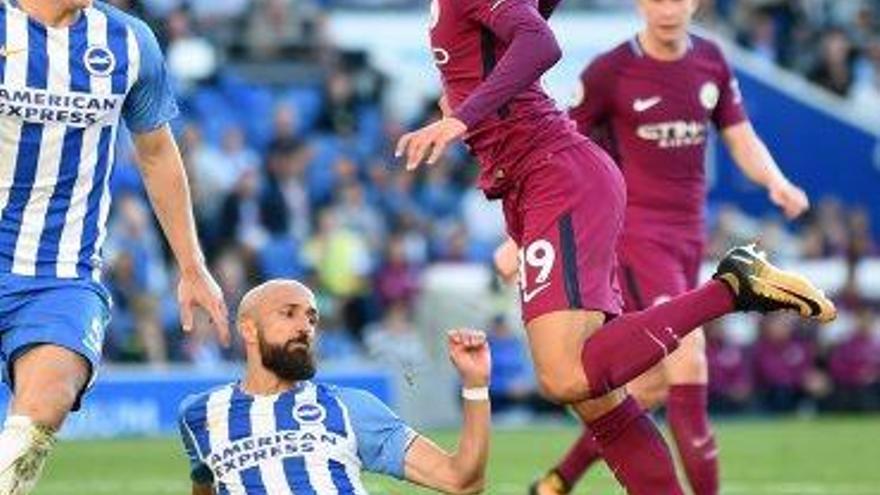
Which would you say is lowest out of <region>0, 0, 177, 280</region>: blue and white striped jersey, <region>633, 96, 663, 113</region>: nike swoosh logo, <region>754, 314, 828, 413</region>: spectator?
<region>754, 314, 828, 413</region>: spectator

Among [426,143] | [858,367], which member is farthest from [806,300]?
[858,367]

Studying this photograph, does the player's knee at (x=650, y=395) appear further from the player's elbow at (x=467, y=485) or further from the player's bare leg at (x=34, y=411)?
the player's bare leg at (x=34, y=411)

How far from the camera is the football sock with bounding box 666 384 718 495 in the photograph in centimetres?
1130

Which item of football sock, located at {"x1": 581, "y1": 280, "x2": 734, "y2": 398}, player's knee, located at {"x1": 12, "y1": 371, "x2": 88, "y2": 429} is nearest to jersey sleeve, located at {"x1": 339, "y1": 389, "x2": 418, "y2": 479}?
football sock, located at {"x1": 581, "y1": 280, "x2": 734, "y2": 398}

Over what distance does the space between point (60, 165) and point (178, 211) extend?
58 centimetres

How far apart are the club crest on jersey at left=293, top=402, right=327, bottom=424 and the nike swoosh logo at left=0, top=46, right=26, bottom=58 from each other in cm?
153

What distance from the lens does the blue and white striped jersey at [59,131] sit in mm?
8664

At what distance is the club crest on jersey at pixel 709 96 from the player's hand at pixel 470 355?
410 cm

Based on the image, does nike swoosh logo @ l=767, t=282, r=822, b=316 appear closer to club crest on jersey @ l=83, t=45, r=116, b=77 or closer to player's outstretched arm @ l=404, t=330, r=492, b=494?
player's outstretched arm @ l=404, t=330, r=492, b=494

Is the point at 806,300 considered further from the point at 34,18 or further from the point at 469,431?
the point at 34,18

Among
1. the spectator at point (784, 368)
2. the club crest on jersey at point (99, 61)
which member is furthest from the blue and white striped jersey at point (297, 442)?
the spectator at point (784, 368)

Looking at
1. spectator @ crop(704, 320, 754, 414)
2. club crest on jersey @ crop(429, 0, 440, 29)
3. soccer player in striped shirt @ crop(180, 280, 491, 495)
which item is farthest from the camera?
spectator @ crop(704, 320, 754, 414)

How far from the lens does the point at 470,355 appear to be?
26.8ft

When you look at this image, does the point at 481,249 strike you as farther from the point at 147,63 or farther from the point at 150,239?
the point at 147,63
